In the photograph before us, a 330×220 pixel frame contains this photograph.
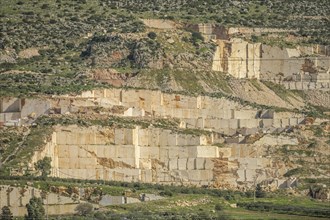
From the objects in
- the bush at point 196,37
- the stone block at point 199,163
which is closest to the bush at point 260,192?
the stone block at point 199,163

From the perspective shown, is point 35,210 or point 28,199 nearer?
point 35,210

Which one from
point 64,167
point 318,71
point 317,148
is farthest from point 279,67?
point 64,167

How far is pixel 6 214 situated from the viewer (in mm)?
136250

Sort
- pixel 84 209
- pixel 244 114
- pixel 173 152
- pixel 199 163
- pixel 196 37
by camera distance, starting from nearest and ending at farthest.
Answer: pixel 84 209, pixel 199 163, pixel 173 152, pixel 244 114, pixel 196 37

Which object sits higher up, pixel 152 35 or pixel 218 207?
pixel 152 35

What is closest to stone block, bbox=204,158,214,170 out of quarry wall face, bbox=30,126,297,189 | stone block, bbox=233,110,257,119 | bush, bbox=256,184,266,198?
quarry wall face, bbox=30,126,297,189

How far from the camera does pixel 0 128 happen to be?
6004 inches

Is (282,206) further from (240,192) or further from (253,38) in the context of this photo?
(253,38)

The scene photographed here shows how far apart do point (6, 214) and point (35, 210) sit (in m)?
1.58

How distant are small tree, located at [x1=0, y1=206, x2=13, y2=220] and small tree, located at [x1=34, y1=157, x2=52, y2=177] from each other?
27.2ft

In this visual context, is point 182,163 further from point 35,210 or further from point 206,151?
point 35,210

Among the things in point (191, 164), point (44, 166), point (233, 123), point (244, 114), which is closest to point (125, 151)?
point (191, 164)

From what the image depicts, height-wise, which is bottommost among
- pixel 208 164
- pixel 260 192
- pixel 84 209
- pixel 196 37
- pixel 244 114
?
pixel 84 209

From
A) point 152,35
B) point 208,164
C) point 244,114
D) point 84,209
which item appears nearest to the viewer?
point 84,209
